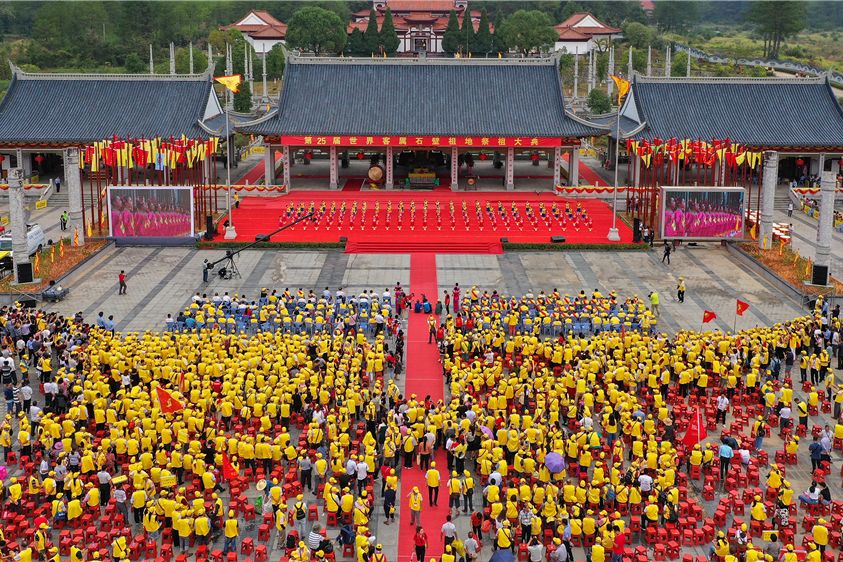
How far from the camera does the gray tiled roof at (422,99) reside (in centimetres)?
6625

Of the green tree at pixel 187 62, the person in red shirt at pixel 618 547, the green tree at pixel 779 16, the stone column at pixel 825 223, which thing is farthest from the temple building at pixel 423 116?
the green tree at pixel 779 16

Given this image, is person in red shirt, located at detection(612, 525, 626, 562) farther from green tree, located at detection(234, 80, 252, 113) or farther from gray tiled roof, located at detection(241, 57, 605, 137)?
green tree, located at detection(234, 80, 252, 113)

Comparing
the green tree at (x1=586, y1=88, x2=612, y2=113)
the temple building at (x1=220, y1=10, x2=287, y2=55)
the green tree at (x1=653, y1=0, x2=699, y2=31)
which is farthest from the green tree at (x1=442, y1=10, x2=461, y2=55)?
the green tree at (x1=653, y1=0, x2=699, y2=31)

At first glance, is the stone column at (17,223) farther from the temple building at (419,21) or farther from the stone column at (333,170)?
the temple building at (419,21)

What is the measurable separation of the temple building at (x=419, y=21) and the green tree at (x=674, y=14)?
103ft

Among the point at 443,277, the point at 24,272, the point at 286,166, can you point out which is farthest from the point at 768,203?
the point at 24,272

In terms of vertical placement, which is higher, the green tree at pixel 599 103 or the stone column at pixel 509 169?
the green tree at pixel 599 103

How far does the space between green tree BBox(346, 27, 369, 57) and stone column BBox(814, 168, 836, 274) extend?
85984mm

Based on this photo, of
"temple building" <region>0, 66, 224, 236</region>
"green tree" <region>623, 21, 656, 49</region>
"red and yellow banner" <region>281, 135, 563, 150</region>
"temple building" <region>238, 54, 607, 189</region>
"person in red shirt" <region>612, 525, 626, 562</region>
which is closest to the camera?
"person in red shirt" <region>612, 525, 626, 562</region>

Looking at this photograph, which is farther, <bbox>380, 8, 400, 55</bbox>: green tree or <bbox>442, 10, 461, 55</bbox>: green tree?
<bbox>442, 10, 461, 55</bbox>: green tree

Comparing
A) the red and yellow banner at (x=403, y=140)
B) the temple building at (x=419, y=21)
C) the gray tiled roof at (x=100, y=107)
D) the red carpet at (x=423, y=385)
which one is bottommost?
the red carpet at (x=423, y=385)

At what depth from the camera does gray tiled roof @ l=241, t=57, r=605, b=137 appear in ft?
217

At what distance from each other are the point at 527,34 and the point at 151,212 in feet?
256

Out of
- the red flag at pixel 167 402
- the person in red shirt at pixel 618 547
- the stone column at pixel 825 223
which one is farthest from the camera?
the stone column at pixel 825 223
